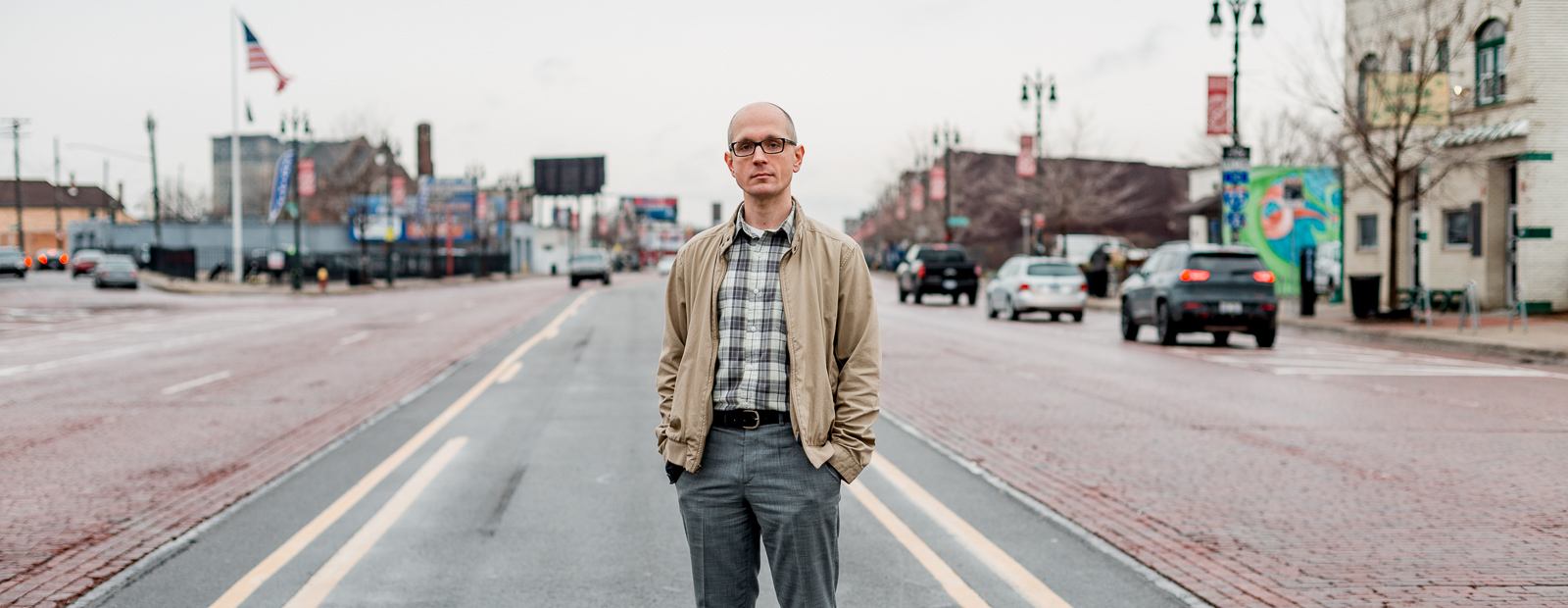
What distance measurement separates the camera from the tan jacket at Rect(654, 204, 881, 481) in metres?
2.97

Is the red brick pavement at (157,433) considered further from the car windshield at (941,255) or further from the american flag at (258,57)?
the american flag at (258,57)

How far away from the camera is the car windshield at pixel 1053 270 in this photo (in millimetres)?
27234

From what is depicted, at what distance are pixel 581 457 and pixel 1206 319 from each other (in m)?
13.1

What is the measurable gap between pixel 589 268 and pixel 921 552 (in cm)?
4909

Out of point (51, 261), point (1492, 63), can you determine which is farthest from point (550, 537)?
point (51, 261)

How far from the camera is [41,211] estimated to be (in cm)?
12344

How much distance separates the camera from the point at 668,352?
3219 mm

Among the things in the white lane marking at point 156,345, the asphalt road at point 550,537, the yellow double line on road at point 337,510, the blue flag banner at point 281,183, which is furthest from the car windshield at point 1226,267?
the blue flag banner at point 281,183

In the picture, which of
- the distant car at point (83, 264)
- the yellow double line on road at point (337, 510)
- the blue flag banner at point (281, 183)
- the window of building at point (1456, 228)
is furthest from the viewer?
the distant car at point (83, 264)

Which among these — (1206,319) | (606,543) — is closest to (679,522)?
(606,543)

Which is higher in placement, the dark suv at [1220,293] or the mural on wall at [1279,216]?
the mural on wall at [1279,216]

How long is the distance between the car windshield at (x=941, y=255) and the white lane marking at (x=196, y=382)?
23597 millimetres

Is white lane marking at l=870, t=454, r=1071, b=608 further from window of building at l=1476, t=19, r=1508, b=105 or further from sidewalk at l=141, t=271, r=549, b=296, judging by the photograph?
sidewalk at l=141, t=271, r=549, b=296

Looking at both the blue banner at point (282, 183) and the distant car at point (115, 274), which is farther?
the blue banner at point (282, 183)
